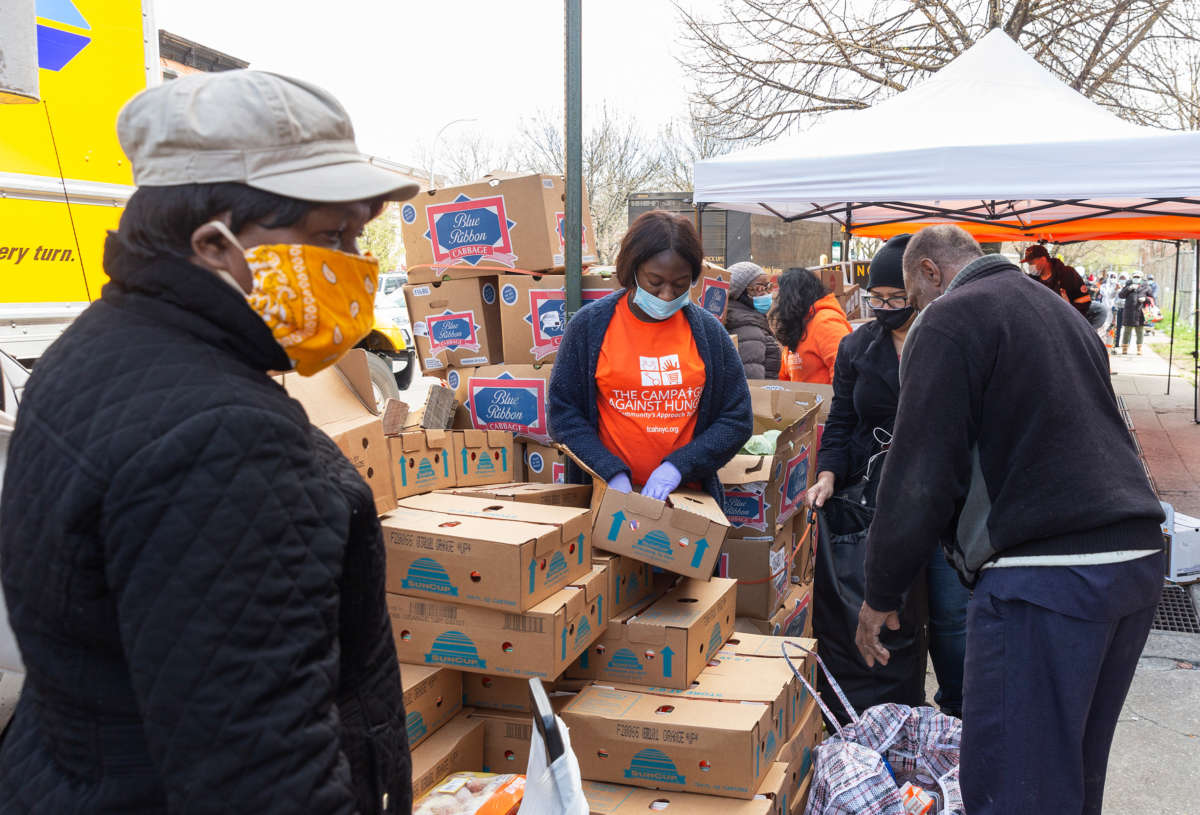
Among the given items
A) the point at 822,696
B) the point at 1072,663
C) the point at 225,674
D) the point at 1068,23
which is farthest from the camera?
the point at 1068,23

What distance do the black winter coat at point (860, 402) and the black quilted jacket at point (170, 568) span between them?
9.74ft

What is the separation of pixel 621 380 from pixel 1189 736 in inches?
117

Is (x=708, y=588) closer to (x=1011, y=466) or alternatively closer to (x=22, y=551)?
(x=1011, y=466)

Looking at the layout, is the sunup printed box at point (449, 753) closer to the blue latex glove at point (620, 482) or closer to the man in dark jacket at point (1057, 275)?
the blue latex glove at point (620, 482)

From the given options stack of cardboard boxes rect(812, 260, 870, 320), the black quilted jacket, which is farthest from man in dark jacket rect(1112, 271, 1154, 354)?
the black quilted jacket

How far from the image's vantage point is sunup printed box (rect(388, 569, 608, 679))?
254 centimetres

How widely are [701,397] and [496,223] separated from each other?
149 cm

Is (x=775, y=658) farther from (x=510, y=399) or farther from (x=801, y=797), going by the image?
(x=510, y=399)

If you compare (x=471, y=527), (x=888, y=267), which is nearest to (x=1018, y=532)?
(x=471, y=527)

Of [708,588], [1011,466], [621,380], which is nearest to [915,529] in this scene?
[1011,466]

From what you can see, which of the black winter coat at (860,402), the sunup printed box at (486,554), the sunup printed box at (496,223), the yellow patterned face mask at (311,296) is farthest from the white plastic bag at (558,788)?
the sunup printed box at (496,223)

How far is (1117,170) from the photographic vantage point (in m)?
5.04

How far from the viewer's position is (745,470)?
3.63 meters

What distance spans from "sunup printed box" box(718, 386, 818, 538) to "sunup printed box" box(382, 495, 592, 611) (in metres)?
1.02
